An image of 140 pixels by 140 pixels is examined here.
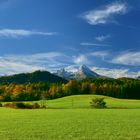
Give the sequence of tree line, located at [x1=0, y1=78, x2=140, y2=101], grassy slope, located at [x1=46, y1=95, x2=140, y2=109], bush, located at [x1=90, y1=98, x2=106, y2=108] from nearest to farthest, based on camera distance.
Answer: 1. bush, located at [x1=90, y1=98, x2=106, y2=108]
2. grassy slope, located at [x1=46, y1=95, x2=140, y2=109]
3. tree line, located at [x1=0, y1=78, x2=140, y2=101]

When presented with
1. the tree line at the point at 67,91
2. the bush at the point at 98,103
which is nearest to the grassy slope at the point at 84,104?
the bush at the point at 98,103

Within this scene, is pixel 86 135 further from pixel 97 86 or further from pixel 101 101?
pixel 97 86

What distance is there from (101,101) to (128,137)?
7425 cm

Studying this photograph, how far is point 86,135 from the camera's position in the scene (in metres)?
31.1

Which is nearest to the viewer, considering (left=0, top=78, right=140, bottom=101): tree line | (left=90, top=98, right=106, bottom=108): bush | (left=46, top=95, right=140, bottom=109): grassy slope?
(left=90, top=98, right=106, bottom=108): bush

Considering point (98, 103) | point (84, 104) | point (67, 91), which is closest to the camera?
point (98, 103)

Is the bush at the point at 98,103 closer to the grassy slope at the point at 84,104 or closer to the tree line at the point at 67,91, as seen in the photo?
the grassy slope at the point at 84,104

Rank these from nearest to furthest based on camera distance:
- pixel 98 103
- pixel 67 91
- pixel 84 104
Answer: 1. pixel 98 103
2. pixel 84 104
3. pixel 67 91

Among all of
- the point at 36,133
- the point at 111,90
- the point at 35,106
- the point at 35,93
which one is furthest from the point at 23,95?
the point at 36,133

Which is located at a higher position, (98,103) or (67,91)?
(67,91)

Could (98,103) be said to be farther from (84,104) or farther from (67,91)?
(67,91)

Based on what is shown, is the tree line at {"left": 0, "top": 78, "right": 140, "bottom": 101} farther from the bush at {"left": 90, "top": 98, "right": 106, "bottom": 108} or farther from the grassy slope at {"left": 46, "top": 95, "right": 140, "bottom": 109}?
the bush at {"left": 90, "top": 98, "right": 106, "bottom": 108}

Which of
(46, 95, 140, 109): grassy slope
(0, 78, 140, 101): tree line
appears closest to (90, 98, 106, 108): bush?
(46, 95, 140, 109): grassy slope

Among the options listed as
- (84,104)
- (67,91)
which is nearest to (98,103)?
(84,104)
